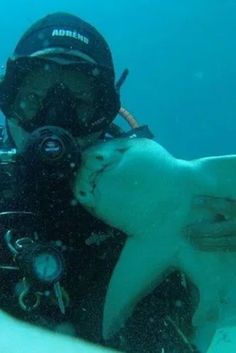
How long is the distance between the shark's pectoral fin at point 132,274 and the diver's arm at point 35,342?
1426 mm

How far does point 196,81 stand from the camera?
137ft

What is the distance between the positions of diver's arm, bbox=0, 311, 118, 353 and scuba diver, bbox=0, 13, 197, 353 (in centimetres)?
110

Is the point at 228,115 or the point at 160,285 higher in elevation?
the point at 160,285

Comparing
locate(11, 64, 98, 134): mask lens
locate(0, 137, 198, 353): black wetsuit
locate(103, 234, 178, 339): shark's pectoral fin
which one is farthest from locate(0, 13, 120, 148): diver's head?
locate(103, 234, 178, 339): shark's pectoral fin

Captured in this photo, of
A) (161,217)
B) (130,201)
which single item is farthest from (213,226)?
(130,201)

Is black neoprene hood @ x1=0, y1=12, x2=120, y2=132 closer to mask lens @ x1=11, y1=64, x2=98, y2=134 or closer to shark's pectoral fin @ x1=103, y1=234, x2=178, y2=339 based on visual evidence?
mask lens @ x1=11, y1=64, x2=98, y2=134

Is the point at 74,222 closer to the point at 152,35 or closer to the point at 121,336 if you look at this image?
the point at 121,336

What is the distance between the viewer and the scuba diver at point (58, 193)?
2.38m

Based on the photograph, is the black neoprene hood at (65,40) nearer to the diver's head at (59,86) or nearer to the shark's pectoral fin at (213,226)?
the diver's head at (59,86)

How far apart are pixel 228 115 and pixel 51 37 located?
125 ft

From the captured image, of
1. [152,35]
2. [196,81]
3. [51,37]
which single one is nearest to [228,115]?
[196,81]

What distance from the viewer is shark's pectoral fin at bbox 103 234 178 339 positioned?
249cm

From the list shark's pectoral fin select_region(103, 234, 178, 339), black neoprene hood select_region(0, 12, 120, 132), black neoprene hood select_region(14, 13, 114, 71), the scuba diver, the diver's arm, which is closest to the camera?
the diver's arm

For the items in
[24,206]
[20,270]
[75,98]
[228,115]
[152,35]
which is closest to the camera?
[20,270]
